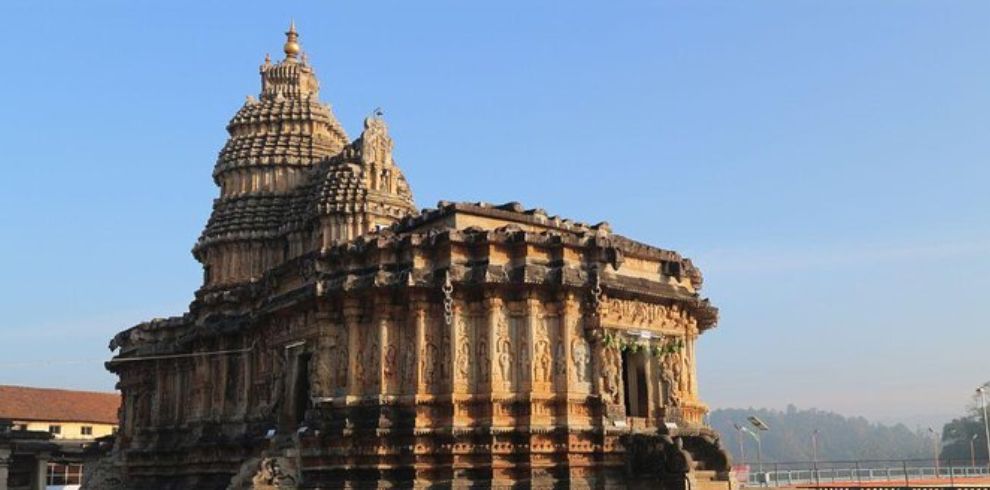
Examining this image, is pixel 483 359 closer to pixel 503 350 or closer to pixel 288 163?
pixel 503 350

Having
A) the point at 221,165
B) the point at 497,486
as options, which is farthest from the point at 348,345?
the point at 221,165

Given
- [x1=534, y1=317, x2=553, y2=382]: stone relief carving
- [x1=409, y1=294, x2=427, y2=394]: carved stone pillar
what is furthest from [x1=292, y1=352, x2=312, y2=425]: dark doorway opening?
[x1=534, y1=317, x2=553, y2=382]: stone relief carving

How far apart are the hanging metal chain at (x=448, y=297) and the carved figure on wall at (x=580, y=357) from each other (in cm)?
267

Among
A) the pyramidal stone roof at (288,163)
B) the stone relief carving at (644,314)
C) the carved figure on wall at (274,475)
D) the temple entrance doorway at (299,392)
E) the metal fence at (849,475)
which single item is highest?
the pyramidal stone roof at (288,163)

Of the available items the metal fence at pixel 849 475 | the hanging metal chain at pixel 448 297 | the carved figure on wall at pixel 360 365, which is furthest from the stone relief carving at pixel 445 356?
the metal fence at pixel 849 475

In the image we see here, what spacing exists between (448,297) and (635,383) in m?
5.18

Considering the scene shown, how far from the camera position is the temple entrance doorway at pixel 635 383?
2200 centimetres

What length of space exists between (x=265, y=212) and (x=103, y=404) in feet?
101

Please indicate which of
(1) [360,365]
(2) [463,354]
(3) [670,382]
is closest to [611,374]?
(3) [670,382]

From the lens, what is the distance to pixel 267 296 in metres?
26.1

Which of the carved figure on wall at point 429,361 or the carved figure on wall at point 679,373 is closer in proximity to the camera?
the carved figure on wall at point 429,361

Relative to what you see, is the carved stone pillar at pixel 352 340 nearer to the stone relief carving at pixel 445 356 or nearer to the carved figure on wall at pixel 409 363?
the carved figure on wall at pixel 409 363

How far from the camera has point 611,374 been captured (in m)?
20.7

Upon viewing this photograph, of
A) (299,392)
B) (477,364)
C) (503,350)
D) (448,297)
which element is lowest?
(299,392)
